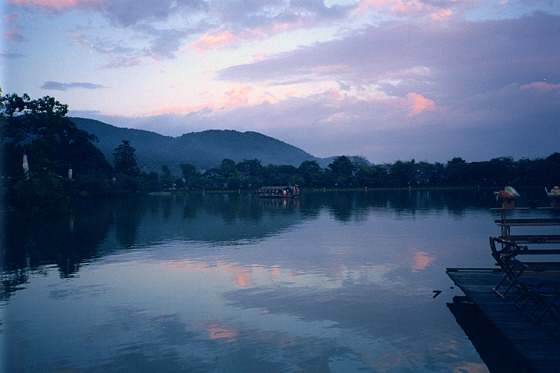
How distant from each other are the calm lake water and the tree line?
13.1 meters

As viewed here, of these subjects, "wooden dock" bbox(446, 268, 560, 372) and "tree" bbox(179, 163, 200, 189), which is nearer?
"wooden dock" bbox(446, 268, 560, 372)

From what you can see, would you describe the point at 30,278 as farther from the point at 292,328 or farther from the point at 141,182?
the point at 141,182

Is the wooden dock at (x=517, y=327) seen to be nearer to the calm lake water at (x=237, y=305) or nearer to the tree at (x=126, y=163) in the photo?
the calm lake water at (x=237, y=305)

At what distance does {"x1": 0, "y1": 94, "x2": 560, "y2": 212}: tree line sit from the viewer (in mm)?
40344

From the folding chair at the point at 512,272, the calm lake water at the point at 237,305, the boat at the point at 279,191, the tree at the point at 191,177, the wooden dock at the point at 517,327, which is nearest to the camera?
the wooden dock at the point at 517,327

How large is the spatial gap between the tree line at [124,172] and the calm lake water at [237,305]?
516 inches

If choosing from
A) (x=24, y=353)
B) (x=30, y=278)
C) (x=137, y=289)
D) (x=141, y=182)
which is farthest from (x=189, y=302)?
(x=141, y=182)

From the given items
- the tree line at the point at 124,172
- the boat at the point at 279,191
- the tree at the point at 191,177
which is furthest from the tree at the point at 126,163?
the boat at the point at 279,191

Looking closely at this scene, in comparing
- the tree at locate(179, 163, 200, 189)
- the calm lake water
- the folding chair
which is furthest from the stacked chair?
the tree at locate(179, 163, 200, 189)

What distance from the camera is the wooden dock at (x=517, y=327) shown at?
831 cm

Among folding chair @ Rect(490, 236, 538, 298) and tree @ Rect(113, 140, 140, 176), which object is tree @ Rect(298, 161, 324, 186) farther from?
folding chair @ Rect(490, 236, 538, 298)

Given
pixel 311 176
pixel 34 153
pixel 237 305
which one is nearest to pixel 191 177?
pixel 311 176

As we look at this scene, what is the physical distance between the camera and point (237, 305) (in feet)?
48.7

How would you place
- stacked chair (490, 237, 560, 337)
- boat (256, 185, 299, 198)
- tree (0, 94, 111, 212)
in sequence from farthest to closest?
boat (256, 185, 299, 198), tree (0, 94, 111, 212), stacked chair (490, 237, 560, 337)
